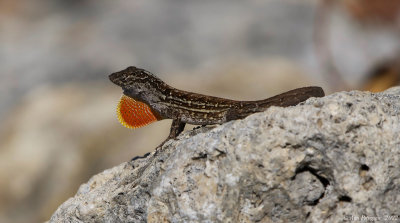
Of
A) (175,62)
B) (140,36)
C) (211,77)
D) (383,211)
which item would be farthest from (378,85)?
(383,211)

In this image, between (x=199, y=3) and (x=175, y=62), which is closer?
(x=175, y=62)

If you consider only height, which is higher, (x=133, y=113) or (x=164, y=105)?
(x=164, y=105)

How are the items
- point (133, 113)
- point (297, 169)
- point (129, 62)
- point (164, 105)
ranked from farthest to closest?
point (129, 62) < point (164, 105) < point (133, 113) < point (297, 169)

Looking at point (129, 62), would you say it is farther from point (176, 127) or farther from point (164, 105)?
point (176, 127)

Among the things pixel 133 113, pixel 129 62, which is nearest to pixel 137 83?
pixel 133 113

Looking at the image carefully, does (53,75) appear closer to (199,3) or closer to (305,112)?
(199,3)

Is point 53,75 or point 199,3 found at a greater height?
point 199,3
